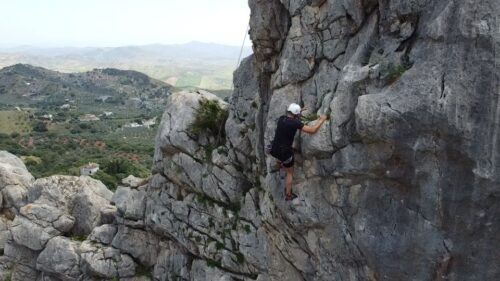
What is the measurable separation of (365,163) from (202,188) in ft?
32.0

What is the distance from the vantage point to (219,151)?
20641 millimetres

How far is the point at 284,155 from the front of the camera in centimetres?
1512

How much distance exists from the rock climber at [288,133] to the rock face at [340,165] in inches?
14.7

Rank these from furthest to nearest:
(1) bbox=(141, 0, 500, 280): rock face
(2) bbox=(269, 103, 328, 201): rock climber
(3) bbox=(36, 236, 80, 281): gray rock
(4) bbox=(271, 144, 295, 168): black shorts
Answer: (3) bbox=(36, 236, 80, 281): gray rock < (4) bbox=(271, 144, 295, 168): black shorts < (2) bbox=(269, 103, 328, 201): rock climber < (1) bbox=(141, 0, 500, 280): rock face

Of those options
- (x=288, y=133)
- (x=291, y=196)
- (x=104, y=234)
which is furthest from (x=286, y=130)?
(x=104, y=234)

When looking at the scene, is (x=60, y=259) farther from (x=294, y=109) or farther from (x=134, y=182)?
(x=294, y=109)

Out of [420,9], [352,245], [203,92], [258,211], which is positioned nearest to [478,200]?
[352,245]

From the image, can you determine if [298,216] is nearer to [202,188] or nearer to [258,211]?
[258,211]

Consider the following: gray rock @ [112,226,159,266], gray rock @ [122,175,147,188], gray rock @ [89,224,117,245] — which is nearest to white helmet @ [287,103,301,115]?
gray rock @ [112,226,159,266]

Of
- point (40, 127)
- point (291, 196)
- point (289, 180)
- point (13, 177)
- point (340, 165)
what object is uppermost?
point (340, 165)

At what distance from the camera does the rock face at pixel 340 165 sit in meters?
11.4

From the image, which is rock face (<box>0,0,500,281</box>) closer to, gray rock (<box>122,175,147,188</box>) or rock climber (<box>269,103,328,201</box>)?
rock climber (<box>269,103,328,201</box>)

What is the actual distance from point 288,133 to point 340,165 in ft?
6.45

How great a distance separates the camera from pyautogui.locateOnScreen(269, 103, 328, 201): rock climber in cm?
1438
